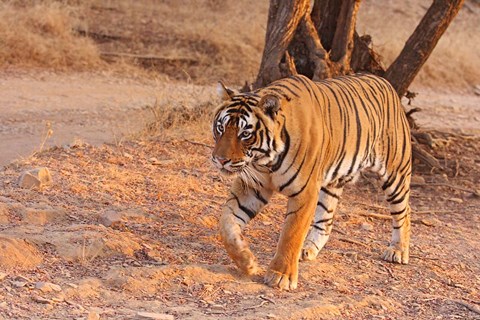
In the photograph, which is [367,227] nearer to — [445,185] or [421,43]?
[445,185]

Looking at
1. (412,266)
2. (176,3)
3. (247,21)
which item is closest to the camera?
(412,266)

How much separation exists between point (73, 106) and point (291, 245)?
6685 millimetres

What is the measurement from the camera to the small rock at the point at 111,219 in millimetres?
6086

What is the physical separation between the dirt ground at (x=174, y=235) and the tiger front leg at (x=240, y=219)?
0.12 m

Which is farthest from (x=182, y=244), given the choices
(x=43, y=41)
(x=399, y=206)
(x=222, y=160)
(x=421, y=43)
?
(x=43, y=41)

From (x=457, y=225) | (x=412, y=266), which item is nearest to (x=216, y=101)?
(x=457, y=225)

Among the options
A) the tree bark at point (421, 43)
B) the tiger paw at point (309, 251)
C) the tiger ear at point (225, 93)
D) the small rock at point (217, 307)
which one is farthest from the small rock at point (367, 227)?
the small rock at point (217, 307)

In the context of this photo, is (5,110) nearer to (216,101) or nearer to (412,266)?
(216,101)

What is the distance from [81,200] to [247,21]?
A: 9329 mm

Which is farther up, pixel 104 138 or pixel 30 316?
pixel 30 316

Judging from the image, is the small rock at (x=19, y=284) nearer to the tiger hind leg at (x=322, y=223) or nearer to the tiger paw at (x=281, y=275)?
the tiger paw at (x=281, y=275)

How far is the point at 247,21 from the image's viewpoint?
15.4 metres

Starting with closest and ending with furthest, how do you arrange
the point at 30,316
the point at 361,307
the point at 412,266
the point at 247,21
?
the point at 30,316 → the point at 361,307 → the point at 412,266 → the point at 247,21

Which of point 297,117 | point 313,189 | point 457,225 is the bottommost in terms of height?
point 457,225
